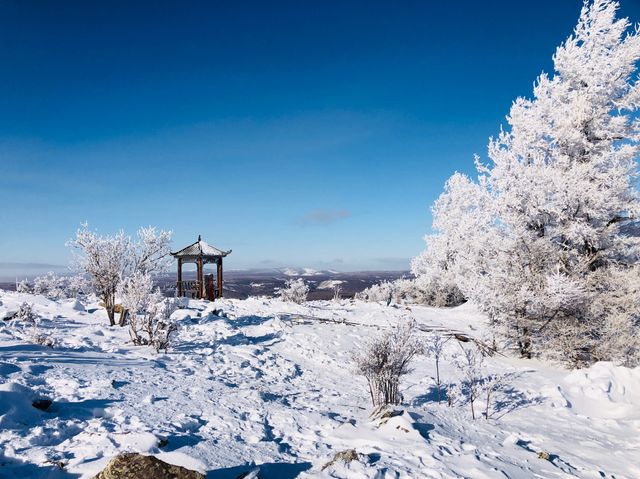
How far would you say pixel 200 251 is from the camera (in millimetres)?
20594

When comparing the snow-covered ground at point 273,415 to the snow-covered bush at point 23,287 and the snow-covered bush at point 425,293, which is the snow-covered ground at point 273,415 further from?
the snow-covered bush at point 425,293

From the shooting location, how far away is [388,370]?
22.0ft

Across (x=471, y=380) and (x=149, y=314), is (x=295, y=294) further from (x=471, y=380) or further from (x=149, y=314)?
(x=471, y=380)

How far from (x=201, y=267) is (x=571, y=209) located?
17.0 m

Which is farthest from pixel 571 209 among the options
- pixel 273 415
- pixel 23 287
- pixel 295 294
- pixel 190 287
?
pixel 23 287

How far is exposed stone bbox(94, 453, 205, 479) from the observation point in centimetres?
286

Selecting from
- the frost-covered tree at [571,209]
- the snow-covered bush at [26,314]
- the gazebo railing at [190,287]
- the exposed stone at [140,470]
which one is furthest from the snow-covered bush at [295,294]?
the exposed stone at [140,470]

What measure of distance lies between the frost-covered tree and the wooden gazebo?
13.2m

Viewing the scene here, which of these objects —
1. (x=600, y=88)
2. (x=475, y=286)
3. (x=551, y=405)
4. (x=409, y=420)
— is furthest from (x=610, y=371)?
(x=600, y=88)

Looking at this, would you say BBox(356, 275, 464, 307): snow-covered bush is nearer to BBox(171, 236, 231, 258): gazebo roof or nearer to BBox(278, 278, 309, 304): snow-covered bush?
BBox(278, 278, 309, 304): snow-covered bush

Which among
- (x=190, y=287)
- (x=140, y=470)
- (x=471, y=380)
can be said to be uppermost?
(x=190, y=287)

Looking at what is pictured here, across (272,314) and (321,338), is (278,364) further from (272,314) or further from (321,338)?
(272,314)

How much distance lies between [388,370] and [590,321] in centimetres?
840

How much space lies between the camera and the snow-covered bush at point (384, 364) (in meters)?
6.74
